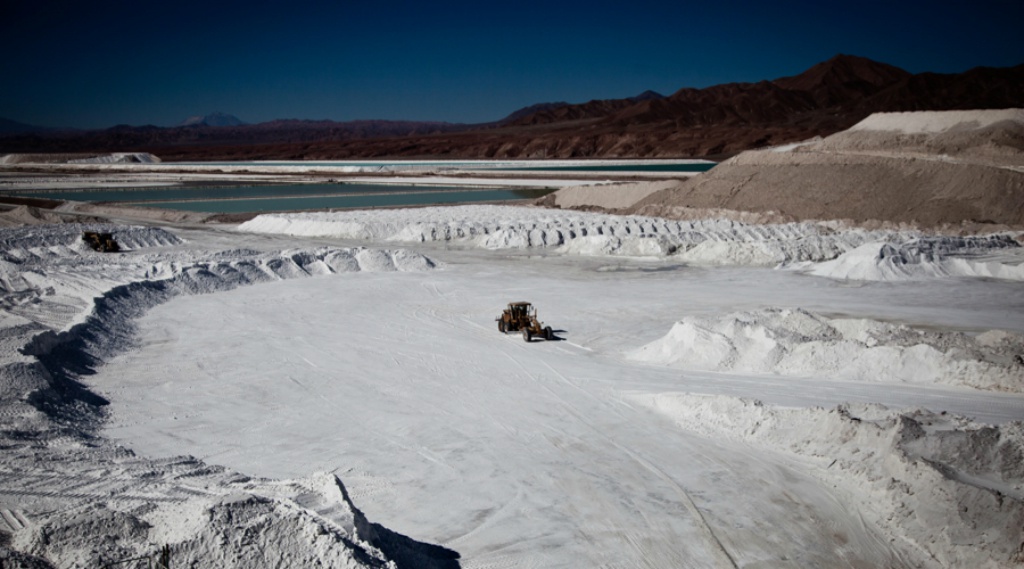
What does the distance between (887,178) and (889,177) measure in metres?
0.09

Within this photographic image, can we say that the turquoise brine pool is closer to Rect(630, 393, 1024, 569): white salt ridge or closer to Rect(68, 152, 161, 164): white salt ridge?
Rect(630, 393, 1024, 569): white salt ridge

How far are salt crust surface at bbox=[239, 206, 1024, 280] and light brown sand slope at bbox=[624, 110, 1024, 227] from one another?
216 centimetres

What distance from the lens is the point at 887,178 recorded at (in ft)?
106

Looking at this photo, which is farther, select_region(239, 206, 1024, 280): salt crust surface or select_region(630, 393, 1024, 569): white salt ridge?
select_region(239, 206, 1024, 280): salt crust surface

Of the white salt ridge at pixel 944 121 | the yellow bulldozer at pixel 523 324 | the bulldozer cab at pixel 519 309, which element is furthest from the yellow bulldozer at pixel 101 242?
the white salt ridge at pixel 944 121

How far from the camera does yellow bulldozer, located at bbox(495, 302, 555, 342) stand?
623 inches

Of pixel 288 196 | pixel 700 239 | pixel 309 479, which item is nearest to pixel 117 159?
pixel 288 196

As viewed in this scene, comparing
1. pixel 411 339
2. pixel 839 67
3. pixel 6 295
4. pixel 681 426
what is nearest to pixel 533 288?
pixel 411 339

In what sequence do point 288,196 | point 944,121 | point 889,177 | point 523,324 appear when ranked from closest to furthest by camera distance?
1. point 523,324
2. point 889,177
3. point 944,121
4. point 288,196

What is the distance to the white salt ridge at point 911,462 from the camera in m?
7.39

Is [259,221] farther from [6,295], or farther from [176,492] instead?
[176,492]

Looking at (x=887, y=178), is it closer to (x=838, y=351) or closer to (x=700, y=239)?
(x=700, y=239)

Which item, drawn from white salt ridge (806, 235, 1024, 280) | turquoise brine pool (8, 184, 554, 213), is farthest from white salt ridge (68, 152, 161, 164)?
white salt ridge (806, 235, 1024, 280)

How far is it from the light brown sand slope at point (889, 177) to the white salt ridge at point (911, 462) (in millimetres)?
22834
